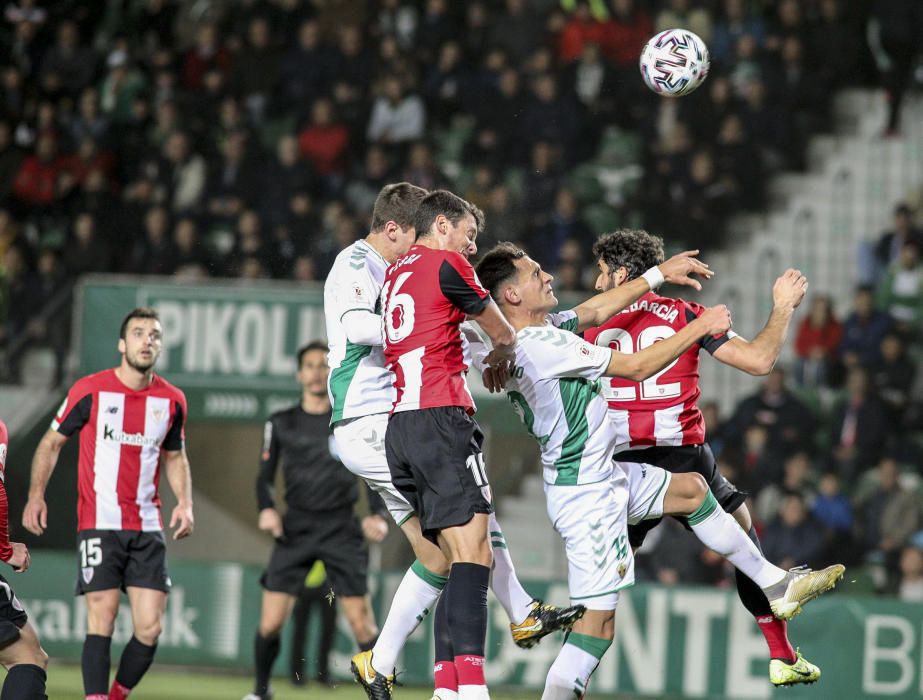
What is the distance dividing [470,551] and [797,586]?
1826 millimetres

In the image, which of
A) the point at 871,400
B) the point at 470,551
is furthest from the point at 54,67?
the point at 470,551

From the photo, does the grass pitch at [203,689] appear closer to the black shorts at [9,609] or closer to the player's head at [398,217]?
the black shorts at [9,609]

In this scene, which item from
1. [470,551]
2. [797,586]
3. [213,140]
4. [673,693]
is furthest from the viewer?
[213,140]

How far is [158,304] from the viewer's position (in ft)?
36.0

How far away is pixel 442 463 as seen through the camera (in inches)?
234

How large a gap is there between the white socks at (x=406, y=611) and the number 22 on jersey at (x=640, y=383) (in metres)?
1.27

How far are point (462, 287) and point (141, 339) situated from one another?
2.96 meters

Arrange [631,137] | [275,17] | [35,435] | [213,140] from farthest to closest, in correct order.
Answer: [275,17]
[213,140]
[631,137]
[35,435]

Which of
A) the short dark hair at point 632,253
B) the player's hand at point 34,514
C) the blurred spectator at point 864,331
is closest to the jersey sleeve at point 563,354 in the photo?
the short dark hair at point 632,253

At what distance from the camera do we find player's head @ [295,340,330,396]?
9.23 meters

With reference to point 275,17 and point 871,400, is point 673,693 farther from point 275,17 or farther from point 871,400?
point 275,17

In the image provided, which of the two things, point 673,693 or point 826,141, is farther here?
point 826,141

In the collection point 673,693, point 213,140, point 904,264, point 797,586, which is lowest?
point 673,693

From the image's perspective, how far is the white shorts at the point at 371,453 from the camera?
21.3 ft
